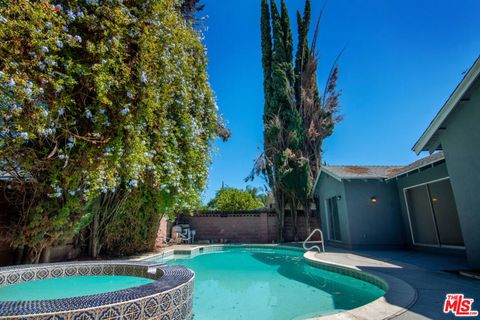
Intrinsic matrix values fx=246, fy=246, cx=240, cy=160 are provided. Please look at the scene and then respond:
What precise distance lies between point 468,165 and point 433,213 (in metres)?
4.95

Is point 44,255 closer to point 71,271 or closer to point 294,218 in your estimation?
point 71,271

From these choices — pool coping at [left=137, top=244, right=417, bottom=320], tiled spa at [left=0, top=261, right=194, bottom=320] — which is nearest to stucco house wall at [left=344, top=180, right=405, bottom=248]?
pool coping at [left=137, top=244, right=417, bottom=320]

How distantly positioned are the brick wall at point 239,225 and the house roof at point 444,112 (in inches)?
426

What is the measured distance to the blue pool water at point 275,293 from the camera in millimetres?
4668

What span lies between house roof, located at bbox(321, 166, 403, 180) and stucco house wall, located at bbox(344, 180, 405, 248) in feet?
1.39

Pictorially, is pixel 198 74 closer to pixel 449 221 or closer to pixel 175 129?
pixel 175 129

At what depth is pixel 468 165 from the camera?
6121 millimetres

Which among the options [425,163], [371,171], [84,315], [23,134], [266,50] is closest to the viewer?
[84,315]

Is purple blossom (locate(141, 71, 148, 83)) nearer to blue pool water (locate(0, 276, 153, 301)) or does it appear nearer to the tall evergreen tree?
blue pool water (locate(0, 276, 153, 301))

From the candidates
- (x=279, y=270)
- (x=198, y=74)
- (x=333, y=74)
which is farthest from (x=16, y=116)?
(x=333, y=74)

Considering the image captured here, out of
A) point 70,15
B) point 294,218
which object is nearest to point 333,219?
point 294,218

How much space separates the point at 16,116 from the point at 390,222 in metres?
13.8

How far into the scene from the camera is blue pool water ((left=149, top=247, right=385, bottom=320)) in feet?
15.3

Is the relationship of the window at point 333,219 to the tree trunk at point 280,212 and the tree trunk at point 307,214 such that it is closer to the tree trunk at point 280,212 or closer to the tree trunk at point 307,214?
the tree trunk at point 307,214
